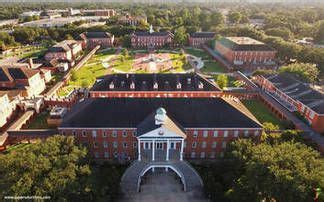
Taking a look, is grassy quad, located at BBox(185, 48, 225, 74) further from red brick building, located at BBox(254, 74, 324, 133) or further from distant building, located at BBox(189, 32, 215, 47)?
red brick building, located at BBox(254, 74, 324, 133)

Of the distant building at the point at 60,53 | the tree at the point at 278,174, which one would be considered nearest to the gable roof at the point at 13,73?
the distant building at the point at 60,53

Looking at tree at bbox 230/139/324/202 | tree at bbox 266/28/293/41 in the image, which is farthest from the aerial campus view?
tree at bbox 266/28/293/41

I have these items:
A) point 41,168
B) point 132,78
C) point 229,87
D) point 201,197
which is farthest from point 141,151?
point 229,87

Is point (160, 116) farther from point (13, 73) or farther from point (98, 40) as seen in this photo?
point (98, 40)

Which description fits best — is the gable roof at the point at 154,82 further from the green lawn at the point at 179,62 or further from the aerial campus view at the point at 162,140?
the green lawn at the point at 179,62

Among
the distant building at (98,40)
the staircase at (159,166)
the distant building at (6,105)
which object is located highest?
the distant building at (98,40)

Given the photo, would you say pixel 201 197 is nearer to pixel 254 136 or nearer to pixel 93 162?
pixel 254 136
